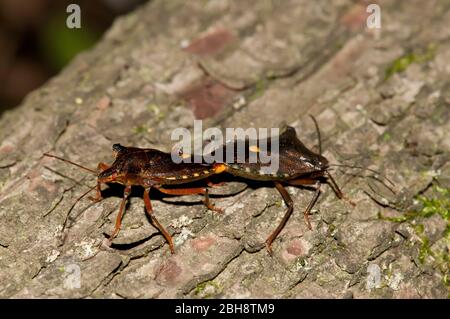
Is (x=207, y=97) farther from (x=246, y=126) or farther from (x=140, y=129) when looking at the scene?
(x=140, y=129)

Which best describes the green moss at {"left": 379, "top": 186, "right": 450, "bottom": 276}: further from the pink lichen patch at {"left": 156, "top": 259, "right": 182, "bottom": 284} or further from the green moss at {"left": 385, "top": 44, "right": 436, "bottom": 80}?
the pink lichen patch at {"left": 156, "top": 259, "right": 182, "bottom": 284}

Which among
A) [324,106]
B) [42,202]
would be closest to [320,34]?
[324,106]

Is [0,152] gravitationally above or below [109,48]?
below

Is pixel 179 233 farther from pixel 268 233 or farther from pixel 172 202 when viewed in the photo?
pixel 268 233

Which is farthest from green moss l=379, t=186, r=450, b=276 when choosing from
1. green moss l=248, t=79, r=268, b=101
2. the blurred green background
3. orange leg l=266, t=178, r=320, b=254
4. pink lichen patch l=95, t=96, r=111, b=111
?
the blurred green background

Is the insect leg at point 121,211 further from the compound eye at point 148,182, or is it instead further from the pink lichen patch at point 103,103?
the pink lichen patch at point 103,103

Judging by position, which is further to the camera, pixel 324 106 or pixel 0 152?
pixel 324 106

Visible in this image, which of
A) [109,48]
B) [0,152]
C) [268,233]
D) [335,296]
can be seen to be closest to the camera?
[335,296]

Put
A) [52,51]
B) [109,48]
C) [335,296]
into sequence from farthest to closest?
[52,51] → [109,48] → [335,296]
